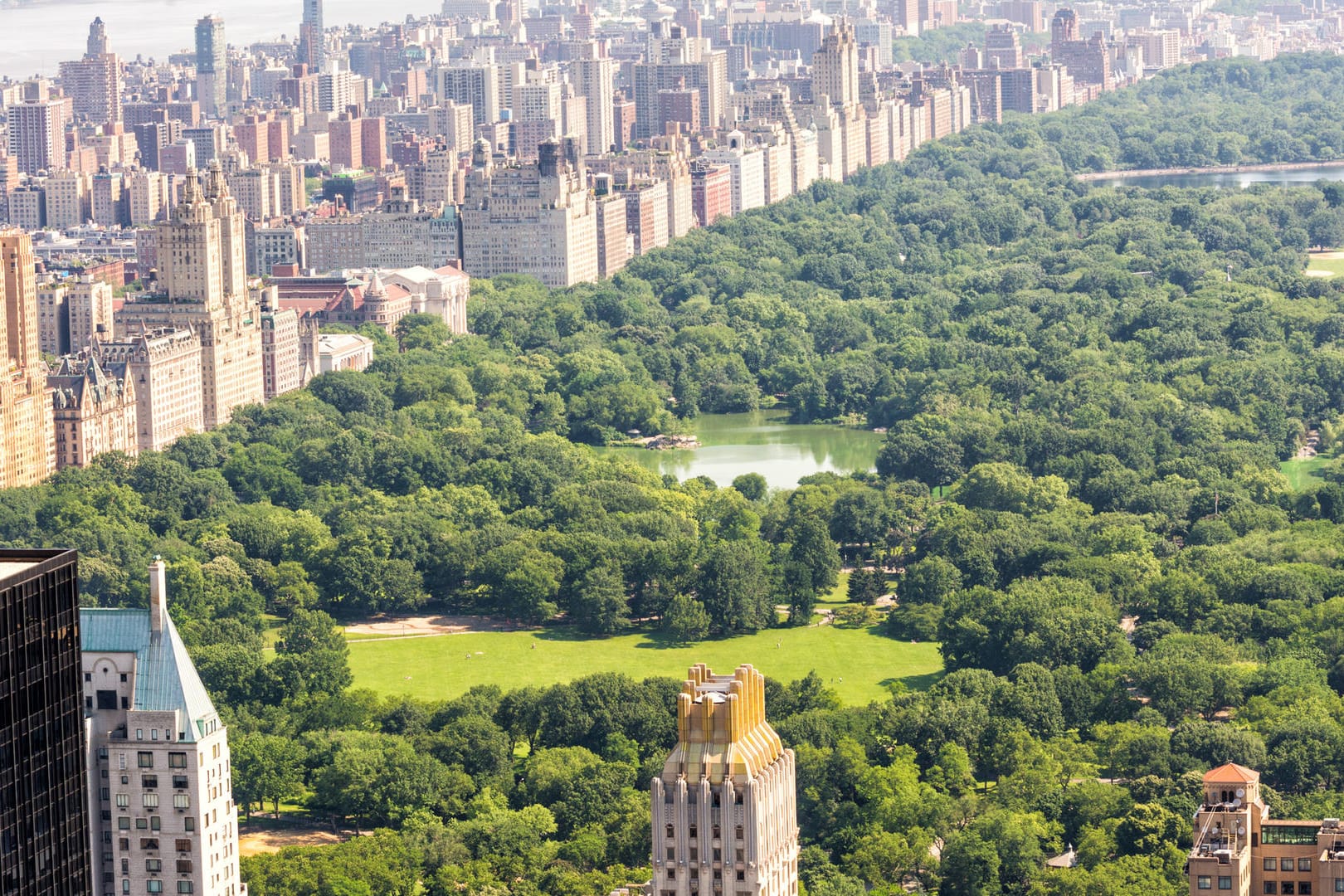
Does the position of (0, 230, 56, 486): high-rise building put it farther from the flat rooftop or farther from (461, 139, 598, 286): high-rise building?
the flat rooftop

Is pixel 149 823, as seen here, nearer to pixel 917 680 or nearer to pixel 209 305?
pixel 917 680

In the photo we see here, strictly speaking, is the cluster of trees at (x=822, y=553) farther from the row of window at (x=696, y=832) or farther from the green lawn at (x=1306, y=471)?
the row of window at (x=696, y=832)

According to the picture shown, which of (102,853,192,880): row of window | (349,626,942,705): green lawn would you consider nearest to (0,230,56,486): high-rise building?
(349,626,942,705): green lawn

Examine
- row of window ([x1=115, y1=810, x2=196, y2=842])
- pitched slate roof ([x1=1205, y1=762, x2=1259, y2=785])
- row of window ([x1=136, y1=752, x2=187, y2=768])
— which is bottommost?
pitched slate roof ([x1=1205, y1=762, x2=1259, y2=785])

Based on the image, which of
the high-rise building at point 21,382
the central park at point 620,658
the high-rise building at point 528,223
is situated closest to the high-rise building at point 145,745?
the central park at point 620,658

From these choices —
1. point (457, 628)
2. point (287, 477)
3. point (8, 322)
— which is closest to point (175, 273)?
point (8, 322)

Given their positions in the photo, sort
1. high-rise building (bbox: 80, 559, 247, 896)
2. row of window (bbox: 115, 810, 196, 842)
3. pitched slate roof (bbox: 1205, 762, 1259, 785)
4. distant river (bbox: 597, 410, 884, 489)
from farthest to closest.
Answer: distant river (bbox: 597, 410, 884, 489) → pitched slate roof (bbox: 1205, 762, 1259, 785) → row of window (bbox: 115, 810, 196, 842) → high-rise building (bbox: 80, 559, 247, 896)
